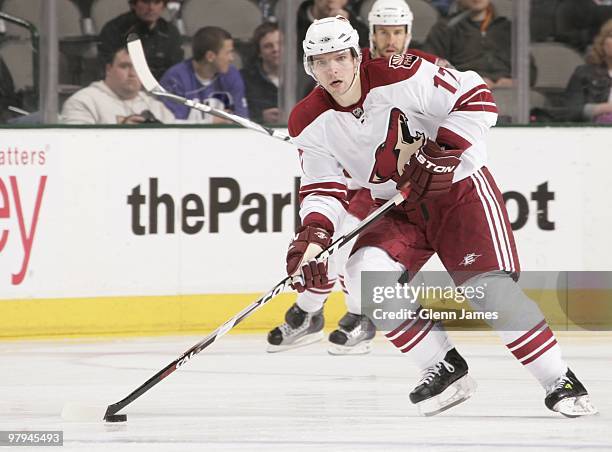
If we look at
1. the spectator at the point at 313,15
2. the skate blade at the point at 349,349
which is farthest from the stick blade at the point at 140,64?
the skate blade at the point at 349,349

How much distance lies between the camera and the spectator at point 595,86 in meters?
A: 5.81

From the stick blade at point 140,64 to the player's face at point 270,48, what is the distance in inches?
19.2

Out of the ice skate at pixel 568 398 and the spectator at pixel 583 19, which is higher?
the spectator at pixel 583 19

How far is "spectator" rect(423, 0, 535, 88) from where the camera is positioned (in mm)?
5738

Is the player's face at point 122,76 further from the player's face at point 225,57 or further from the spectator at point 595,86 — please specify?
the spectator at point 595,86

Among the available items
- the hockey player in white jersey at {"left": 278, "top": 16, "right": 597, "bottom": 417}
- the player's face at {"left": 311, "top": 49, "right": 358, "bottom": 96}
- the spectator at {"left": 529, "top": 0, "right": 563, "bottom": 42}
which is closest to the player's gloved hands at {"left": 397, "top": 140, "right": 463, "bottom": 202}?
the hockey player in white jersey at {"left": 278, "top": 16, "right": 597, "bottom": 417}

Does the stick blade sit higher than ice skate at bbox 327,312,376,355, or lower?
higher

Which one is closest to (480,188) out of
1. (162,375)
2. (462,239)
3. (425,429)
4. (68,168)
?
(462,239)

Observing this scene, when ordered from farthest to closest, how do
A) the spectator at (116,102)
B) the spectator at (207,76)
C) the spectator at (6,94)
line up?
the spectator at (207,76) → the spectator at (116,102) → the spectator at (6,94)

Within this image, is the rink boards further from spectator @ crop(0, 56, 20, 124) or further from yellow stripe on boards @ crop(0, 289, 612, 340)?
spectator @ crop(0, 56, 20, 124)

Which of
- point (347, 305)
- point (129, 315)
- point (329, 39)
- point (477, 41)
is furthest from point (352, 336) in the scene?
point (329, 39)

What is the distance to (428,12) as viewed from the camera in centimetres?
574

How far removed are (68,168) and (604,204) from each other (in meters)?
2.03

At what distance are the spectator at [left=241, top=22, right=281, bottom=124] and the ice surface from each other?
0.90 m
